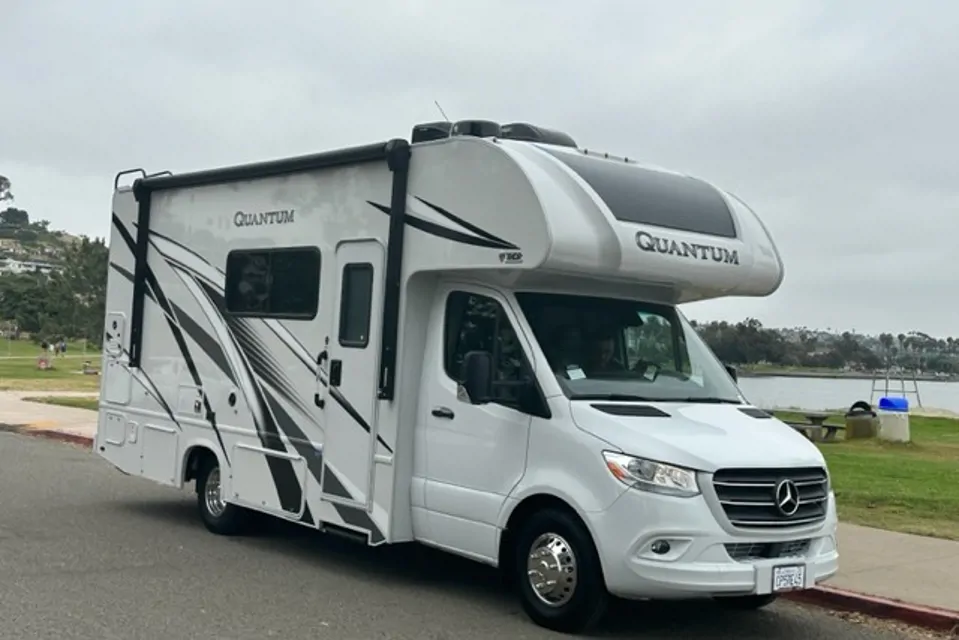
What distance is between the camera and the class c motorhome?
22.8 ft

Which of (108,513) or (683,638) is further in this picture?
(108,513)

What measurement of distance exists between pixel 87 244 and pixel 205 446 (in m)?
66.2

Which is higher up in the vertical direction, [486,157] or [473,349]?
[486,157]

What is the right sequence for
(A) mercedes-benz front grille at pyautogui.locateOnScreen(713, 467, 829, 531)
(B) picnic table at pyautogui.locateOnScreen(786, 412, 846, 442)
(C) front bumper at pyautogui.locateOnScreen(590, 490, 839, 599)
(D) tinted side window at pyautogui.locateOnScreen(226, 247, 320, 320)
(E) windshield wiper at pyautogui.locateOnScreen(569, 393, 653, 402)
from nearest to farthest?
(C) front bumper at pyautogui.locateOnScreen(590, 490, 839, 599), (A) mercedes-benz front grille at pyautogui.locateOnScreen(713, 467, 829, 531), (E) windshield wiper at pyautogui.locateOnScreen(569, 393, 653, 402), (D) tinted side window at pyautogui.locateOnScreen(226, 247, 320, 320), (B) picnic table at pyautogui.locateOnScreen(786, 412, 846, 442)

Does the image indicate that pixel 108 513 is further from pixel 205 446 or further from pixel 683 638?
pixel 683 638

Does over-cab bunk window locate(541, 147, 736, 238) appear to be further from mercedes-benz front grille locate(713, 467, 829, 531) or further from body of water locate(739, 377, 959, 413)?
mercedes-benz front grille locate(713, 467, 829, 531)

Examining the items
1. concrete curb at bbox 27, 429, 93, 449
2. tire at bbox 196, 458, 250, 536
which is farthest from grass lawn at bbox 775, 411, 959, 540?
concrete curb at bbox 27, 429, 93, 449

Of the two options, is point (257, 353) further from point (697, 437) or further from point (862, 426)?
point (862, 426)

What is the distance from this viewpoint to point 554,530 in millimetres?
7281

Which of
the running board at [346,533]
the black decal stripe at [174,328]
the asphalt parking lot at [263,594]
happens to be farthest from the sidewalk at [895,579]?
the black decal stripe at [174,328]

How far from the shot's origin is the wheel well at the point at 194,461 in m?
10.5

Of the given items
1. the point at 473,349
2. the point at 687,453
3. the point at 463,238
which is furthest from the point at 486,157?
the point at 687,453

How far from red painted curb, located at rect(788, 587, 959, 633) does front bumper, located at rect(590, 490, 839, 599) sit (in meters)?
1.86

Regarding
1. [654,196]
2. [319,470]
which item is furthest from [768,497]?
[319,470]
